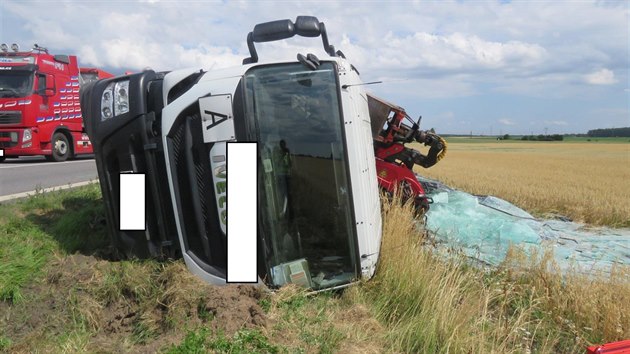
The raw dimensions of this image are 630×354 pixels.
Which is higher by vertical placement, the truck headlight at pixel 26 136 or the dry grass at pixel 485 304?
the truck headlight at pixel 26 136

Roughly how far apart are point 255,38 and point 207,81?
678 mm

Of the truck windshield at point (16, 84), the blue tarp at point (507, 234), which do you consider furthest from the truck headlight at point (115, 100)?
the truck windshield at point (16, 84)

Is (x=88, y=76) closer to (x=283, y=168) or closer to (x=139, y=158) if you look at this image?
(x=139, y=158)

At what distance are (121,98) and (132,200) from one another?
0.84 m

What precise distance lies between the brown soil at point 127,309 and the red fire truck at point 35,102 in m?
11.0

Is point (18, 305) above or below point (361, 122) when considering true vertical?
below

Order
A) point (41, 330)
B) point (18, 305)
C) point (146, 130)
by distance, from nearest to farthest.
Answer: point (41, 330) → point (18, 305) → point (146, 130)

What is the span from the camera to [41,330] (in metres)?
3.09

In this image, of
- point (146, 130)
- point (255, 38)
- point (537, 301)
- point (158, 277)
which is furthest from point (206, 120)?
point (537, 301)

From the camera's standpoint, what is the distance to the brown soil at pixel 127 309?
9.59 ft

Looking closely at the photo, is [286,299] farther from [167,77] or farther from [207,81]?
[167,77]

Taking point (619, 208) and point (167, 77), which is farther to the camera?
point (619, 208)

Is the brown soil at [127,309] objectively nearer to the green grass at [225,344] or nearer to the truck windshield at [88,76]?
the green grass at [225,344]

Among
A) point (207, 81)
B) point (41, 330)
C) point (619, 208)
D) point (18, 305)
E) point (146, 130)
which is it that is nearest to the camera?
point (41, 330)
